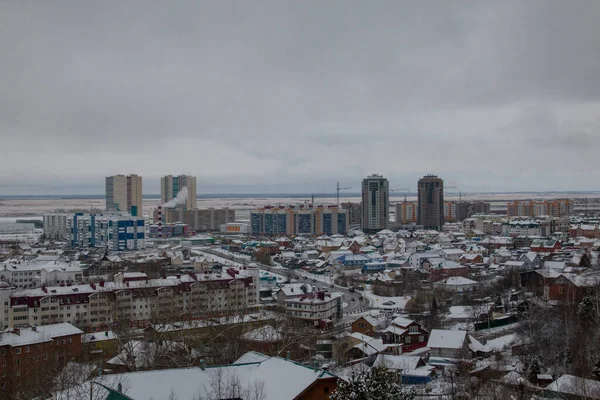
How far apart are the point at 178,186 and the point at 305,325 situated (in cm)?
3939

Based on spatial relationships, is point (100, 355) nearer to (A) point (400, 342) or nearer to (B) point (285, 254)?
(A) point (400, 342)

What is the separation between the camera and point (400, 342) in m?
10.1

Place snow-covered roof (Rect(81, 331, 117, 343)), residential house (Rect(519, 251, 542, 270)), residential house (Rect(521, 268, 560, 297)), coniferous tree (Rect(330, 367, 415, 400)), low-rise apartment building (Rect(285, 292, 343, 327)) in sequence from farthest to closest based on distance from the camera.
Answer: residential house (Rect(519, 251, 542, 270)), residential house (Rect(521, 268, 560, 297)), low-rise apartment building (Rect(285, 292, 343, 327)), snow-covered roof (Rect(81, 331, 117, 343)), coniferous tree (Rect(330, 367, 415, 400))

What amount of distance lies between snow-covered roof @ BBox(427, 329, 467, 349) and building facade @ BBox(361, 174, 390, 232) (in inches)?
1148

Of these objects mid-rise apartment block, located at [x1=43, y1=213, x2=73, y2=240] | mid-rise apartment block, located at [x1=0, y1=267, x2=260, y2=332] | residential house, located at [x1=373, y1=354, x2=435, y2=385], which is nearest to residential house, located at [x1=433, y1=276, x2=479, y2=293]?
mid-rise apartment block, located at [x1=0, y1=267, x2=260, y2=332]

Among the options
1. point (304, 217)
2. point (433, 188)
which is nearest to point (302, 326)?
point (304, 217)

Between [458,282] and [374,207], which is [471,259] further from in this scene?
[374,207]

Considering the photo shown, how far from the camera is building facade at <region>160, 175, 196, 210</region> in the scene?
1943 inches

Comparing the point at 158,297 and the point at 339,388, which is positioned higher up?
the point at 339,388

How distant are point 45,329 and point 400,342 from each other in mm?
5466

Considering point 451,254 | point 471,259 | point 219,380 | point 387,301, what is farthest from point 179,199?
point 219,380

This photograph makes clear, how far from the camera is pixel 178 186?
50156mm

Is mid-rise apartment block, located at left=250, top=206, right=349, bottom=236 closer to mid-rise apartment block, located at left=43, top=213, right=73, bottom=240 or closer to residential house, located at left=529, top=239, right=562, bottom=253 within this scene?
mid-rise apartment block, located at left=43, top=213, right=73, bottom=240

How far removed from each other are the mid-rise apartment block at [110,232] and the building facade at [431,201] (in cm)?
1907
